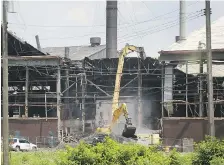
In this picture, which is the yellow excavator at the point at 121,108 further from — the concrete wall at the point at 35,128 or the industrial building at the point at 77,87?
the concrete wall at the point at 35,128

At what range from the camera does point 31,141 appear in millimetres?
41594

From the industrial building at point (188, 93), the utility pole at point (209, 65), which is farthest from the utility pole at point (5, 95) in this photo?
the industrial building at point (188, 93)

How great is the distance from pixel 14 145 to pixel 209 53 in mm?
18392

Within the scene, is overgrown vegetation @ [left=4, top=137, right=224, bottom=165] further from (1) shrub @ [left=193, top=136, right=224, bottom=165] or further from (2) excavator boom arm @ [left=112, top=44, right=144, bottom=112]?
(2) excavator boom arm @ [left=112, top=44, right=144, bottom=112]

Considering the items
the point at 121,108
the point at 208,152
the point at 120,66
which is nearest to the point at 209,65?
the point at 121,108

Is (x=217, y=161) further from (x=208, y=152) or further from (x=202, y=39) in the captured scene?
(x=202, y=39)

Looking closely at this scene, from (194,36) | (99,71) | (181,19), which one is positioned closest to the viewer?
(99,71)

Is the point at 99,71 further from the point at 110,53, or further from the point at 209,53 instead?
the point at 209,53

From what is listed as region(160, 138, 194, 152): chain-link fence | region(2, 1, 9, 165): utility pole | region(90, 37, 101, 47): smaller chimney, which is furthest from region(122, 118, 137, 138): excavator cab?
region(90, 37, 101, 47): smaller chimney

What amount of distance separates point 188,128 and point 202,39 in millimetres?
13091

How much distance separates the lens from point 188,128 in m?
38.6

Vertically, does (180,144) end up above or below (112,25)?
below

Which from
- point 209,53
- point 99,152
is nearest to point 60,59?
point 209,53

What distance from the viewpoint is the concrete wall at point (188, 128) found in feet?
125
